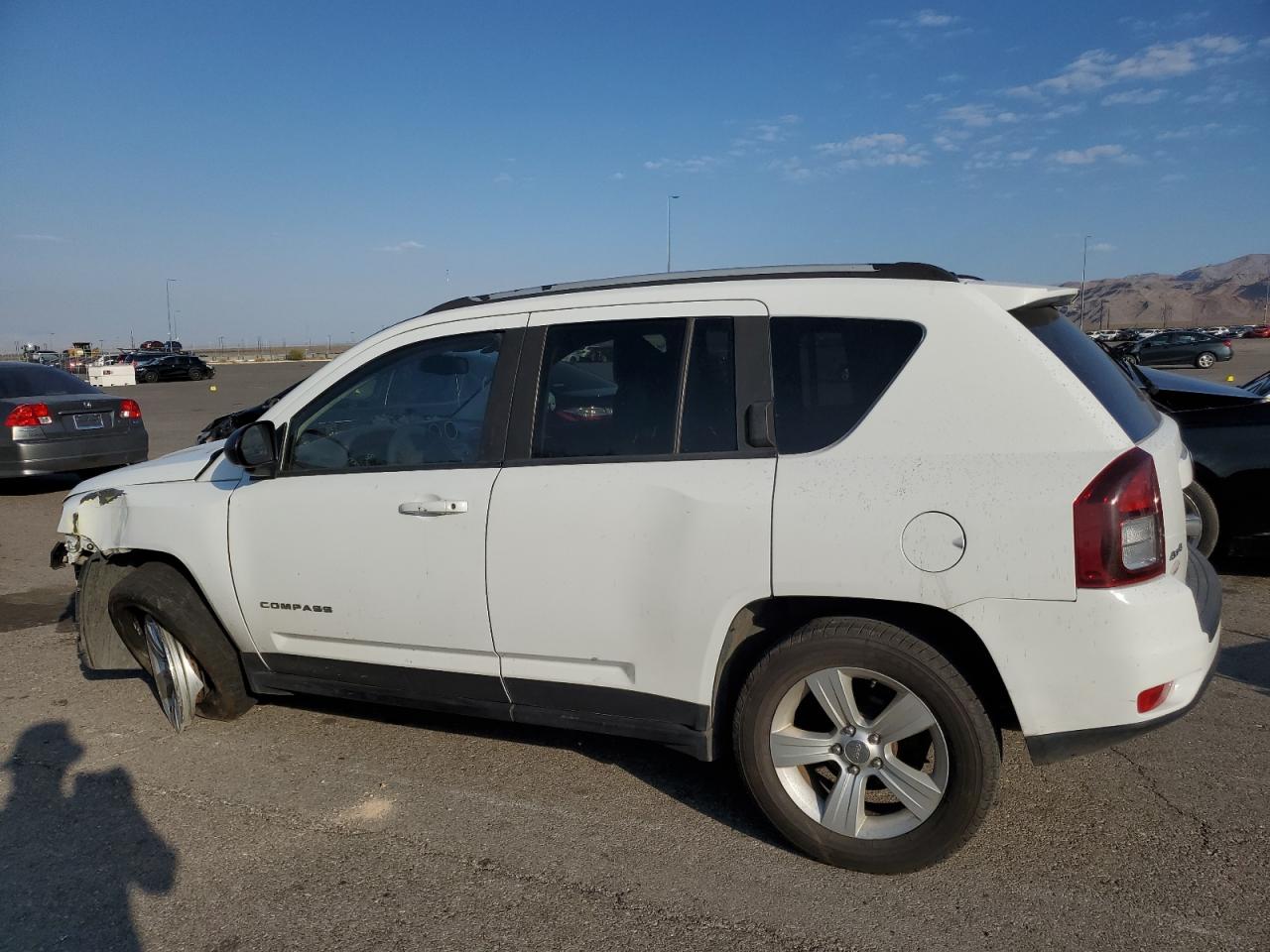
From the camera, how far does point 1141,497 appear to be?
2.75m

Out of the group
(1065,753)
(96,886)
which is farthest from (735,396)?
(96,886)

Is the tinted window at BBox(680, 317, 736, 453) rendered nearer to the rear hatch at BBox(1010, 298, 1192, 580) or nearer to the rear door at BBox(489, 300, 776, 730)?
the rear door at BBox(489, 300, 776, 730)

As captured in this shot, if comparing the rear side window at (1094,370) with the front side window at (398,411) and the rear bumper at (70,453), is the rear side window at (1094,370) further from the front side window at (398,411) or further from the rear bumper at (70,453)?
the rear bumper at (70,453)

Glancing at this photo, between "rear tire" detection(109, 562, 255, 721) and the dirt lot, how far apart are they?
0.19 metres

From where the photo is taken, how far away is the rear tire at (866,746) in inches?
113

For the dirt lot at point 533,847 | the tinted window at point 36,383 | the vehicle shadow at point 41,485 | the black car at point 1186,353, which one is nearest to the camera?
the dirt lot at point 533,847

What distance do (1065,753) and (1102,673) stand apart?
30 cm

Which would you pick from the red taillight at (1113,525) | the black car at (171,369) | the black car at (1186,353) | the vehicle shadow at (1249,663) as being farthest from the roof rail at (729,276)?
the black car at (171,369)

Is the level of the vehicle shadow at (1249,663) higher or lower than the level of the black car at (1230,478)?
lower

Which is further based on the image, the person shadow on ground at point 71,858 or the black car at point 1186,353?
the black car at point 1186,353

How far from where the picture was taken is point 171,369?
45219 mm

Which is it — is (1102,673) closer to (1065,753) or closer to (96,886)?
(1065,753)

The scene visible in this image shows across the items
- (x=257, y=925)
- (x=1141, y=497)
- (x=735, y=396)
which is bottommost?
(x=257, y=925)

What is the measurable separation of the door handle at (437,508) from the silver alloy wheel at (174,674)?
141 cm
